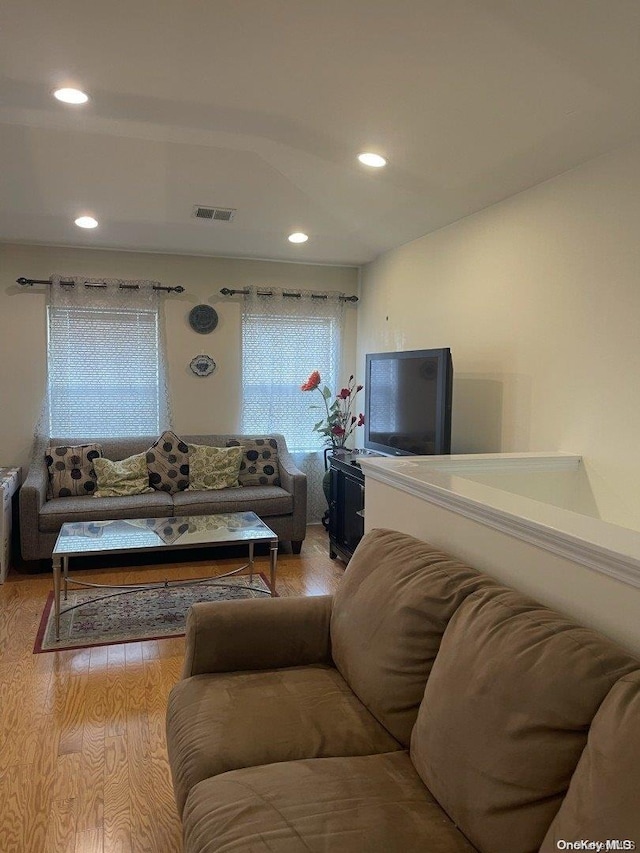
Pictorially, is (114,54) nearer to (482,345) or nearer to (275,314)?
(482,345)

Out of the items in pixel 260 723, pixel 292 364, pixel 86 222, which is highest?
pixel 86 222

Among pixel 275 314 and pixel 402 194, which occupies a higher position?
pixel 402 194

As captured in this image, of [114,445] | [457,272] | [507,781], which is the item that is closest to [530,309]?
[457,272]

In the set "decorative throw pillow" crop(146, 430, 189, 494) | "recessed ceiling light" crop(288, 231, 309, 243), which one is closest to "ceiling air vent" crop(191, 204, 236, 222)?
"recessed ceiling light" crop(288, 231, 309, 243)

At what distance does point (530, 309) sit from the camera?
3301mm

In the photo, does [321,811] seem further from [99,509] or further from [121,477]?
[121,477]

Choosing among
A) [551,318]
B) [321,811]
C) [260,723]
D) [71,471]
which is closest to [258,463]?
[71,471]

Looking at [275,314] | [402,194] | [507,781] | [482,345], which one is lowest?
[507,781]

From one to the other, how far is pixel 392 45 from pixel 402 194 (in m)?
1.54

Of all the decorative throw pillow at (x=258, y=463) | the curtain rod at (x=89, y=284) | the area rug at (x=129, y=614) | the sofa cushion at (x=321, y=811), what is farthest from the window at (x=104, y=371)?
the sofa cushion at (x=321, y=811)

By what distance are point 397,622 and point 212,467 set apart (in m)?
3.41

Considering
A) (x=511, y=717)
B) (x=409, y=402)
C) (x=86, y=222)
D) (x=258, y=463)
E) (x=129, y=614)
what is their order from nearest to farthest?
1. (x=511, y=717)
2. (x=129, y=614)
3. (x=409, y=402)
4. (x=86, y=222)
5. (x=258, y=463)

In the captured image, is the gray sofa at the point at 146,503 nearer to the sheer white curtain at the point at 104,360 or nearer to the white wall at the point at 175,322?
the sheer white curtain at the point at 104,360

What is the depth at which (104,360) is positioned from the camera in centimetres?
504
